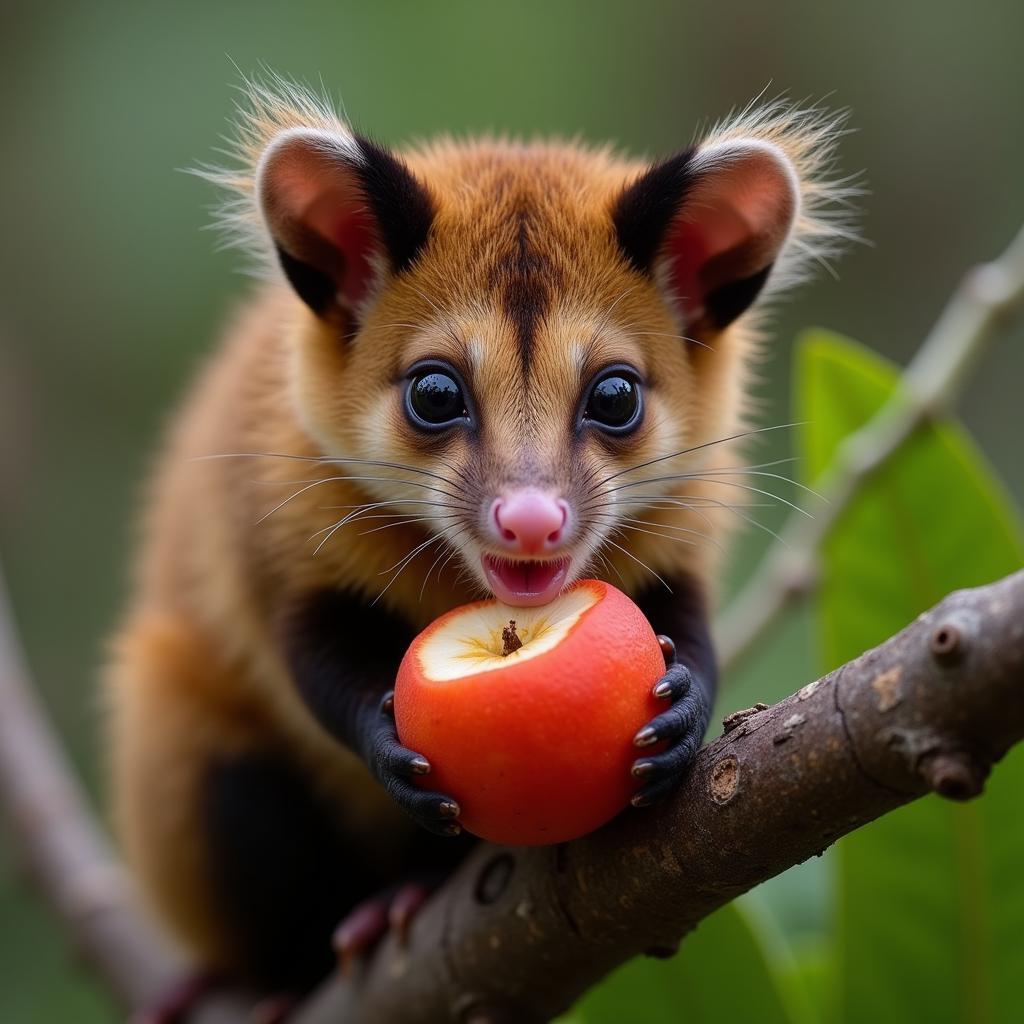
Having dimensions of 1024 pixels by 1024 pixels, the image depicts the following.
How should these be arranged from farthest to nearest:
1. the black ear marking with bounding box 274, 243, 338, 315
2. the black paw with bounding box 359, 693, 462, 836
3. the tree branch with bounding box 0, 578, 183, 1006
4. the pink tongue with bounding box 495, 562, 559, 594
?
the tree branch with bounding box 0, 578, 183, 1006
the black ear marking with bounding box 274, 243, 338, 315
the pink tongue with bounding box 495, 562, 559, 594
the black paw with bounding box 359, 693, 462, 836

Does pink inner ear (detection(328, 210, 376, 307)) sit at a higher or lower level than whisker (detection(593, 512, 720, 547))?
higher

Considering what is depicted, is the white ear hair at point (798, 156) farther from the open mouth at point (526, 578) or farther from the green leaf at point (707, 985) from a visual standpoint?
the green leaf at point (707, 985)

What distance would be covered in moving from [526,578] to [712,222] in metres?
0.99

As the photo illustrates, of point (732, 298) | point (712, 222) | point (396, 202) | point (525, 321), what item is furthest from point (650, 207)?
point (396, 202)

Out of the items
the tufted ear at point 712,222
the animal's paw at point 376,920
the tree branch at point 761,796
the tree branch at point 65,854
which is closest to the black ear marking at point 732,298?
the tufted ear at point 712,222

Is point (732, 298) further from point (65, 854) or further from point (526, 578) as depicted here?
point (65, 854)

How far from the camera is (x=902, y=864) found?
284cm

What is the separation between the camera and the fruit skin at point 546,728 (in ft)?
6.50

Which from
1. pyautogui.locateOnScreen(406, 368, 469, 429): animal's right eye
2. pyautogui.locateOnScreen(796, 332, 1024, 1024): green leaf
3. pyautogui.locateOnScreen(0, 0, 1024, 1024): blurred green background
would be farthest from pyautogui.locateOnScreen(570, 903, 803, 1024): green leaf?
pyautogui.locateOnScreen(0, 0, 1024, 1024): blurred green background

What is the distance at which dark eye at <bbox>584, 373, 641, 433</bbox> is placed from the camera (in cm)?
271

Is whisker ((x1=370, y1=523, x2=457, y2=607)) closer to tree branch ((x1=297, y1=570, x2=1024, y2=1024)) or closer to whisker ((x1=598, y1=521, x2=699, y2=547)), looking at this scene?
whisker ((x1=598, y1=521, x2=699, y2=547))

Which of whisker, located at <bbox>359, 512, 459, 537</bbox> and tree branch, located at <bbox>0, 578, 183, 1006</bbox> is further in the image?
tree branch, located at <bbox>0, 578, 183, 1006</bbox>

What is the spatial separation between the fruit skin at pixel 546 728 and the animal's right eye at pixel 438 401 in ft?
2.26

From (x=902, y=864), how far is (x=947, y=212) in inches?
209
